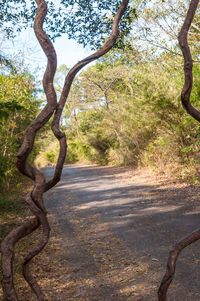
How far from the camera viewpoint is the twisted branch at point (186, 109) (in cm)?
298

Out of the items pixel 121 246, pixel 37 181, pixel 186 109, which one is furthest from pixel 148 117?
pixel 37 181

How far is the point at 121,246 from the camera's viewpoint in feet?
22.5

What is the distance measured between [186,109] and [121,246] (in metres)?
4.25

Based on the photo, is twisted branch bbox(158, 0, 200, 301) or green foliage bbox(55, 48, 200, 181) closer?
twisted branch bbox(158, 0, 200, 301)

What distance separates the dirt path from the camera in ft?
15.8

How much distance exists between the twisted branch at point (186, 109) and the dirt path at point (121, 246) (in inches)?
60.6

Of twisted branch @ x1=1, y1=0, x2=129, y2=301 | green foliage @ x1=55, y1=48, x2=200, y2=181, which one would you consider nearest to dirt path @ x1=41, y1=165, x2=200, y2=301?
twisted branch @ x1=1, y1=0, x2=129, y2=301

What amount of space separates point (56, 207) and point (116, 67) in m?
18.8

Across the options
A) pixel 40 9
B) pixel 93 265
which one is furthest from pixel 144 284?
pixel 40 9

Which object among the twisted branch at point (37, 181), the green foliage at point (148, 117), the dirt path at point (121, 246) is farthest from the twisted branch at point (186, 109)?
the green foliage at point (148, 117)

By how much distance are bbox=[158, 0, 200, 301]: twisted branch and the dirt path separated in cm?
154

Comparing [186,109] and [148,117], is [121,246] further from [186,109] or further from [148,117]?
[148,117]

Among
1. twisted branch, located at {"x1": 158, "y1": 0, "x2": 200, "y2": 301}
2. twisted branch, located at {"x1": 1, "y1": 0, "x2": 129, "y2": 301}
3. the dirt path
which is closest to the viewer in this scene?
twisted branch, located at {"x1": 1, "y1": 0, "x2": 129, "y2": 301}

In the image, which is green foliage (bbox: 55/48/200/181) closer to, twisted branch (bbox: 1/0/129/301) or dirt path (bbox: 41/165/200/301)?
dirt path (bbox: 41/165/200/301)
